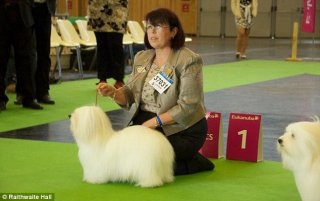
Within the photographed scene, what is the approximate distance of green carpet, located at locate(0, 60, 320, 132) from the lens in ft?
16.8

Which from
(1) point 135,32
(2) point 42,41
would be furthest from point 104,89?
(1) point 135,32

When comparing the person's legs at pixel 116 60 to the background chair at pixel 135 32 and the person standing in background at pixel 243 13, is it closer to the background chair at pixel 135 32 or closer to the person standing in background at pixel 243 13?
the background chair at pixel 135 32

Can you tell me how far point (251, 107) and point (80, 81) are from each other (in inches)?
111

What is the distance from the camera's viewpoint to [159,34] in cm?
324

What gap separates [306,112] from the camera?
553 cm

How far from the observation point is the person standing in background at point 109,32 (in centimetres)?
655

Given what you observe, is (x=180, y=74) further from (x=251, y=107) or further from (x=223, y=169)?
(x=251, y=107)

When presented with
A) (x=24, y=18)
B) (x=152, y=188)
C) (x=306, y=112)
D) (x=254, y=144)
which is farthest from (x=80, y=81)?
(x=152, y=188)

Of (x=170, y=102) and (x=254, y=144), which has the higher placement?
(x=170, y=102)

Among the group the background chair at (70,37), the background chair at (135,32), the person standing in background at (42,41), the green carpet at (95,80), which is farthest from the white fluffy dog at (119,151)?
the background chair at (135,32)

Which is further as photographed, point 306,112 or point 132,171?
point 306,112

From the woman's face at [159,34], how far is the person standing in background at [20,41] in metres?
2.27

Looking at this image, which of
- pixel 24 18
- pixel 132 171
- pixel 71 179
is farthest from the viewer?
pixel 24 18

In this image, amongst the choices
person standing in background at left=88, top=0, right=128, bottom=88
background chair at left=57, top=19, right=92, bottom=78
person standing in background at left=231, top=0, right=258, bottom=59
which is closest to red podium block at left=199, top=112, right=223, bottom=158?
person standing in background at left=88, top=0, right=128, bottom=88
